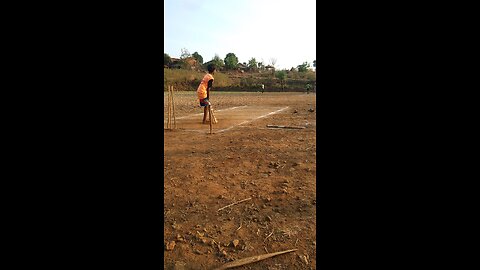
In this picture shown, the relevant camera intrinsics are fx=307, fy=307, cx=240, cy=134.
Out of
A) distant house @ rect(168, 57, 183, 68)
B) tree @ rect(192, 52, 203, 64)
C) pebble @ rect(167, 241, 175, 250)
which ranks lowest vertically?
pebble @ rect(167, 241, 175, 250)

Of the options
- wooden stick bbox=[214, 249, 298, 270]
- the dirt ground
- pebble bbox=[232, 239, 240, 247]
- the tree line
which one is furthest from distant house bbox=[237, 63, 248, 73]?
wooden stick bbox=[214, 249, 298, 270]

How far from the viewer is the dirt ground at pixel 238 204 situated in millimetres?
2025

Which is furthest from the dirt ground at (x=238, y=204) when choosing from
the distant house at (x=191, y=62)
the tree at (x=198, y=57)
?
the tree at (x=198, y=57)

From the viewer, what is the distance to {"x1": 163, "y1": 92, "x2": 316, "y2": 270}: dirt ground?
6.64 ft

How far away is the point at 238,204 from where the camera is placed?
9.14 feet

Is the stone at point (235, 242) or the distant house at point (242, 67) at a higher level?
the distant house at point (242, 67)

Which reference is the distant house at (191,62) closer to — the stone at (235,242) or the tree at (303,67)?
the tree at (303,67)

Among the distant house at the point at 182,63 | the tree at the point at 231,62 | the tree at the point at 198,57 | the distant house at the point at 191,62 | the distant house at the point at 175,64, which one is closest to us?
the distant house at the point at 175,64

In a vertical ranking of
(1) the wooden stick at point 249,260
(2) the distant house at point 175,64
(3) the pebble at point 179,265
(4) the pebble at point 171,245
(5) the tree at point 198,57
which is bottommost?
(3) the pebble at point 179,265

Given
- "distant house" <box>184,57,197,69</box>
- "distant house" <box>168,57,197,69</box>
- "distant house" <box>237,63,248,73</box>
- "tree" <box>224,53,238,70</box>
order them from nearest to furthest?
"distant house" <box>168,57,197,69</box> → "distant house" <box>184,57,197,69</box> → "tree" <box>224,53,238,70</box> → "distant house" <box>237,63,248,73</box>

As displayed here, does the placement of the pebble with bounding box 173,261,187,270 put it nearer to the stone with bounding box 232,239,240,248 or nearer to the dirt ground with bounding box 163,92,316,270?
the dirt ground with bounding box 163,92,316,270
